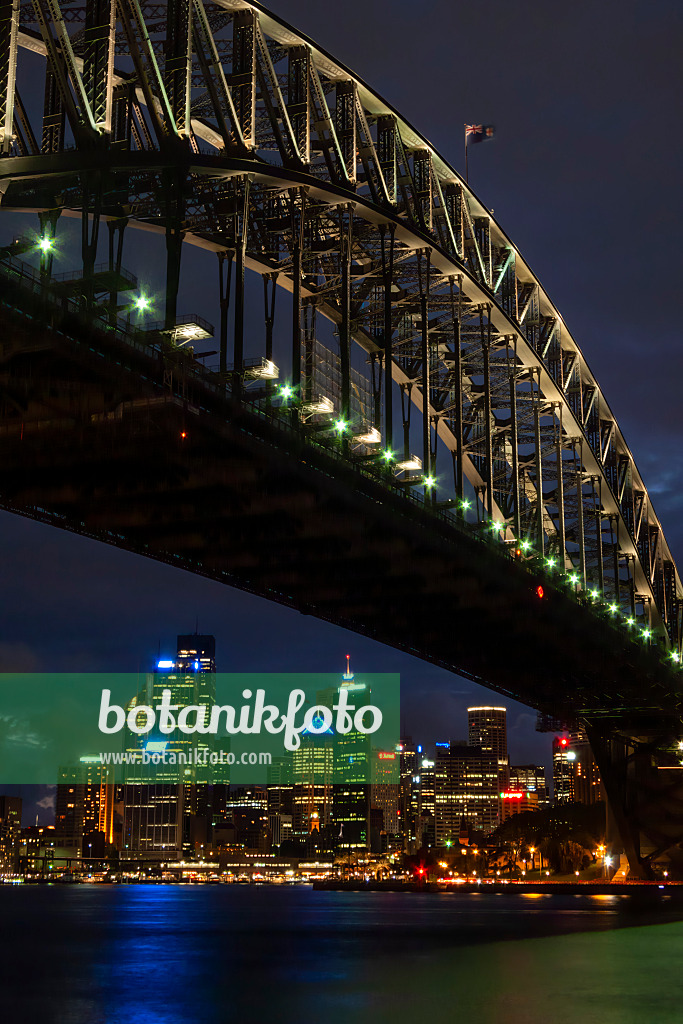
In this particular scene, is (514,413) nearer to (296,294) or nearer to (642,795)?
(296,294)

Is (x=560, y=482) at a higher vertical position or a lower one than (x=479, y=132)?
lower

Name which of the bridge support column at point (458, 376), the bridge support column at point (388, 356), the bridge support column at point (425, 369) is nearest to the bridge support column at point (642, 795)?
the bridge support column at point (458, 376)

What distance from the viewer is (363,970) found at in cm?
4862

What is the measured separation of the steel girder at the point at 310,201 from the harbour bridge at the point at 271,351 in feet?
0.45

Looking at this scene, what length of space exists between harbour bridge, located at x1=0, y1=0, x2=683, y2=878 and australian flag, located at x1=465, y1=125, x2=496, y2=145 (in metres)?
5.12

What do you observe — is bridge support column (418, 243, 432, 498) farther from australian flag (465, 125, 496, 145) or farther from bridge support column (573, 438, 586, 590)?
bridge support column (573, 438, 586, 590)

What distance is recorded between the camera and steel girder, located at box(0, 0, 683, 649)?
4031cm

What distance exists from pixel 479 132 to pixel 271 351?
2758 cm

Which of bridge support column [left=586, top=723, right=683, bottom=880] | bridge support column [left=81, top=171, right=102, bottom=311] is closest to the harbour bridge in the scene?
bridge support column [left=81, top=171, right=102, bottom=311]

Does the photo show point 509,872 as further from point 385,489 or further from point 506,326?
point 385,489

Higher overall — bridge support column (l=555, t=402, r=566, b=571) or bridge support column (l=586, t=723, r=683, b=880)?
bridge support column (l=555, t=402, r=566, b=571)

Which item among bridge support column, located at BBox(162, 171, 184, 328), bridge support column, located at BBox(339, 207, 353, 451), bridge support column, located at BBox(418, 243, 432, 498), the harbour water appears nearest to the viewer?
the harbour water

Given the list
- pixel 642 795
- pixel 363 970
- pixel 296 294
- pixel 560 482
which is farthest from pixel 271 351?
pixel 642 795

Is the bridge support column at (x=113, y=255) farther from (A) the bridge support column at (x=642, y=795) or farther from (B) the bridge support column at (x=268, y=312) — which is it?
(A) the bridge support column at (x=642, y=795)
